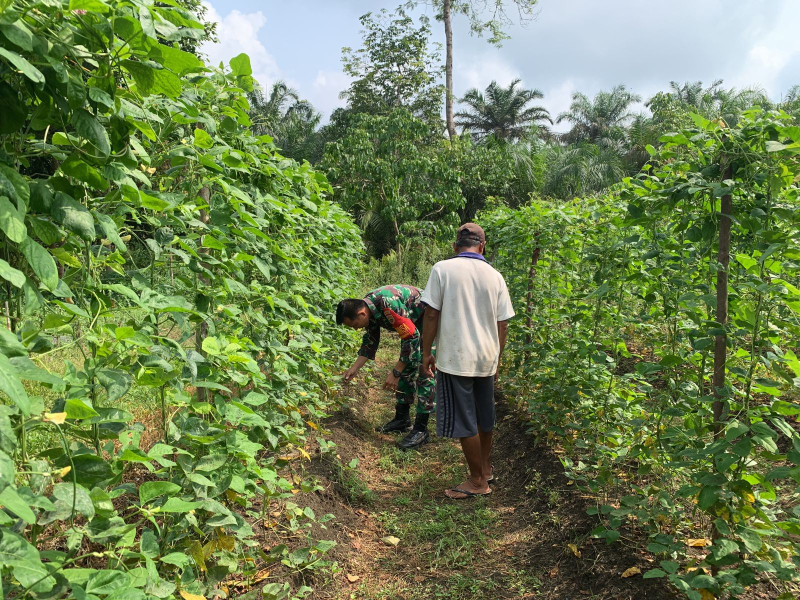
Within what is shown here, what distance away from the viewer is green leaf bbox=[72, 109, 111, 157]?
108 cm

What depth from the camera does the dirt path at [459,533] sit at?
2754 mm

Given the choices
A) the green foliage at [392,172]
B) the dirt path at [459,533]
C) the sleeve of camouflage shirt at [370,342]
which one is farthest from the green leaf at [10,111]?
the green foliage at [392,172]

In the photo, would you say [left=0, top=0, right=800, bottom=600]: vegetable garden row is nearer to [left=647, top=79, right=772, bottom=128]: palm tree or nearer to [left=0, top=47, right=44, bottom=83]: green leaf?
[left=0, top=47, right=44, bottom=83]: green leaf

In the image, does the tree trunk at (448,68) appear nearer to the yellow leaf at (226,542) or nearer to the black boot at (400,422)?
the black boot at (400,422)

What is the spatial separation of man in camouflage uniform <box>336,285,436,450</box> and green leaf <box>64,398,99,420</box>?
322 cm

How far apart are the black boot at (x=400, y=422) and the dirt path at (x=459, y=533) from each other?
0.58 m

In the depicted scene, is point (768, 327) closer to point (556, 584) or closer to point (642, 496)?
point (642, 496)

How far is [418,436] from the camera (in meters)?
4.94

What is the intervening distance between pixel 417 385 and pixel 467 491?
1.33 meters

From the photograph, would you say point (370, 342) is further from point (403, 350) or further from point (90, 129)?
point (90, 129)

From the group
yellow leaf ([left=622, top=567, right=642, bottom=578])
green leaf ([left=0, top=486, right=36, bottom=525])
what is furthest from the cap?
green leaf ([left=0, top=486, right=36, bottom=525])

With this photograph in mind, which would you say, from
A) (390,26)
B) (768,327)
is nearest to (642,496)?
(768,327)

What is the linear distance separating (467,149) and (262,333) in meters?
14.5

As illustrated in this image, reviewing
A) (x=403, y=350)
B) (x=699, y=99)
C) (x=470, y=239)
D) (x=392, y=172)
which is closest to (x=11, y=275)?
(x=470, y=239)
